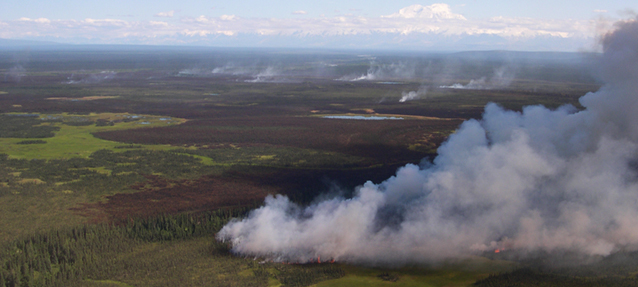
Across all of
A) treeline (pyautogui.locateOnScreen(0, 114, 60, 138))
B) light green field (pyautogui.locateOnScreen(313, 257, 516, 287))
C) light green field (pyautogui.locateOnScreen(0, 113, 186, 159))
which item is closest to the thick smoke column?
light green field (pyautogui.locateOnScreen(313, 257, 516, 287))

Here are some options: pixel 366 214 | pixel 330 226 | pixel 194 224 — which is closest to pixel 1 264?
pixel 194 224

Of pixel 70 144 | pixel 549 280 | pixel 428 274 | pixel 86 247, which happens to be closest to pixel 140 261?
pixel 86 247

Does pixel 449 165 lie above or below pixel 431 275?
above

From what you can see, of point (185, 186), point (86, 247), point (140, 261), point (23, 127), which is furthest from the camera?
point (23, 127)

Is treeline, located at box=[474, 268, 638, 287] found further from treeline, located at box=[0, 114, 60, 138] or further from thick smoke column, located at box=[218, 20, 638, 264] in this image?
treeline, located at box=[0, 114, 60, 138]

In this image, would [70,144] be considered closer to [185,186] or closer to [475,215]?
[185,186]

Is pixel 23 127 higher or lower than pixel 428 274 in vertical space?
lower

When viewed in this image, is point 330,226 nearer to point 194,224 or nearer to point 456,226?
point 456,226

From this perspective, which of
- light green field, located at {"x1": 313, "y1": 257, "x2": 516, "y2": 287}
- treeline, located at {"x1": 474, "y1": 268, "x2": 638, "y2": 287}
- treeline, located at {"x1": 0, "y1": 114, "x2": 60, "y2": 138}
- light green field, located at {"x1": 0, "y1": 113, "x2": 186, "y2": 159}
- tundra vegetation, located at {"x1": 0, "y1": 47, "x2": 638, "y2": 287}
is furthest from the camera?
treeline, located at {"x1": 0, "y1": 114, "x2": 60, "y2": 138}

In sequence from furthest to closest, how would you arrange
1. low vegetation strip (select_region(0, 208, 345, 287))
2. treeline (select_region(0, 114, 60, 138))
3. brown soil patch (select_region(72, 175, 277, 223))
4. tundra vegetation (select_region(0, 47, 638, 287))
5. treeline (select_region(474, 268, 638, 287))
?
1. treeline (select_region(0, 114, 60, 138))
2. brown soil patch (select_region(72, 175, 277, 223))
3. tundra vegetation (select_region(0, 47, 638, 287))
4. low vegetation strip (select_region(0, 208, 345, 287))
5. treeline (select_region(474, 268, 638, 287))
